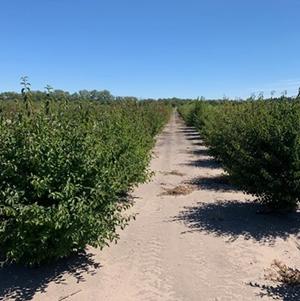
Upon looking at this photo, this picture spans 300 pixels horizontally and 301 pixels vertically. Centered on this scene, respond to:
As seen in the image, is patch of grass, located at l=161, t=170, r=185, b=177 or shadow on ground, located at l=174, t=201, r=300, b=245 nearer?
shadow on ground, located at l=174, t=201, r=300, b=245

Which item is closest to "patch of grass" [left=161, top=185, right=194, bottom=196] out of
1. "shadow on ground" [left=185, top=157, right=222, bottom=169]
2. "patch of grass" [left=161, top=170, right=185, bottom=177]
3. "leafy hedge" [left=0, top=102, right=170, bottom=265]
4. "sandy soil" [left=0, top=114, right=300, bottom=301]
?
"sandy soil" [left=0, top=114, right=300, bottom=301]

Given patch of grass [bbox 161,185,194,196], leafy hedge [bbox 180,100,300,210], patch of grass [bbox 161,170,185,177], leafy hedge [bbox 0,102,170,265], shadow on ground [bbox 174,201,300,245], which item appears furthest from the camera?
patch of grass [bbox 161,170,185,177]

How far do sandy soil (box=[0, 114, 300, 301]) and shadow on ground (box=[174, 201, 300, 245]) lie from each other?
0.02 meters

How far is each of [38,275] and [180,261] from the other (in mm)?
2137

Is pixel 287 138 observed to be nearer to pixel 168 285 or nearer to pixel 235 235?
pixel 235 235

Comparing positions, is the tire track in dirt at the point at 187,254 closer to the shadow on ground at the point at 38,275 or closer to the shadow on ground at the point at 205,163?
the shadow on ground at the point at 38,275

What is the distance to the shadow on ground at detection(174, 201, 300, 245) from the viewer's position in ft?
27.0


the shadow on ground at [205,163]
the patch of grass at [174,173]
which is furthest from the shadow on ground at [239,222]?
the shadow on ground at [205,163]

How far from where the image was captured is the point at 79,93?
37.5ft

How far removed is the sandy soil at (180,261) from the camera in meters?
5.76

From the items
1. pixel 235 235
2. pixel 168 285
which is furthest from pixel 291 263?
pixel 168 285

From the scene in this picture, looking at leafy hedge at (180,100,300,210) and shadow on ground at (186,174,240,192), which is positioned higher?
leafy hedge at (180,100,300,210)

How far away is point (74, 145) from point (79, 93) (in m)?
5.57

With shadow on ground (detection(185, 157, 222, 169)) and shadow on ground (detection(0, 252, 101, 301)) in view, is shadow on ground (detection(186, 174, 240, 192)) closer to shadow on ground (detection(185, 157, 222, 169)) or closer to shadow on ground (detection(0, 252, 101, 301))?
shadow on ground (detection(185, 157, 222, 169))
